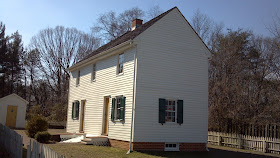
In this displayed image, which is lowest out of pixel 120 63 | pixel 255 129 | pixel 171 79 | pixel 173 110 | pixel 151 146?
pixel 151 146

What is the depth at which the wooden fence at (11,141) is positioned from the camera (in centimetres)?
1015

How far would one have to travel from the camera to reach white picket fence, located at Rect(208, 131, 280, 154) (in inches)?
665

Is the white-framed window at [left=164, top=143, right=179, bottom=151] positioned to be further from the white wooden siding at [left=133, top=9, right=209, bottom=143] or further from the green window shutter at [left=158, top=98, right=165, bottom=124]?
the green window shutter at [left=158, top=98, right=165, bottom=124]

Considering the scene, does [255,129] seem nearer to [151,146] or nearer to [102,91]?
[151,146]

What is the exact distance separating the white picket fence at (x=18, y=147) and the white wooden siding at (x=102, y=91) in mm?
5852

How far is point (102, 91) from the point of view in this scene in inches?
740

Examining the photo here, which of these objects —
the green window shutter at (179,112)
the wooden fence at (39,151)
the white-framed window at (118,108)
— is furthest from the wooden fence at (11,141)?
the green window shutter at (179,112)

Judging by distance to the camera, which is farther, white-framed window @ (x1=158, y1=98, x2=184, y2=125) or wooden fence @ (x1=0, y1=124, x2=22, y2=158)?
white-framed window @ (x1=158, y1=98, x2=184, y2=125)

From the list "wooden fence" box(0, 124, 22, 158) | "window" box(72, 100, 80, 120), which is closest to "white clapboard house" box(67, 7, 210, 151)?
A: "window" box(72, 100, 80, 120)

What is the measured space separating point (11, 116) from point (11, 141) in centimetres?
2057

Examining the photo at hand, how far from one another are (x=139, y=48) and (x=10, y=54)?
119 ft

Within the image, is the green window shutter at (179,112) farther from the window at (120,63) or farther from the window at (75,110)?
the window at (75,110)

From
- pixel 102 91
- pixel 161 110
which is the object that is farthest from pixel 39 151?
pixel 102 91

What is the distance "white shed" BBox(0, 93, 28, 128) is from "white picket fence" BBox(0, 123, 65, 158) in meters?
17.1
